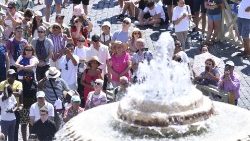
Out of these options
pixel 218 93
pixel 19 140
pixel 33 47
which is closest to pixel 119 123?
pixel 218 93

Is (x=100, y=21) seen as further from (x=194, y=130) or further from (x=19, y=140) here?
(x=194, y=130)

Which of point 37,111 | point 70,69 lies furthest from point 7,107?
point 70,69

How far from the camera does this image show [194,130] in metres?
6.80

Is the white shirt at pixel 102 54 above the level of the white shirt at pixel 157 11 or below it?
above

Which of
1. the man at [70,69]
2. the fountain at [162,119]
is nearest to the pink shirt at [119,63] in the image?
the man at [70,69]

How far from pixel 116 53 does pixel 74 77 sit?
880 millimetres

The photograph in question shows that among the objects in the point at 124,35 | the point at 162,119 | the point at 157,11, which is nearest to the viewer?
the point at 162,119

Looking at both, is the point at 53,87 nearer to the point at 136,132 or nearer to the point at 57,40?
the point at 57,40

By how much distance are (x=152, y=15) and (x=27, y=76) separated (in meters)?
7.09

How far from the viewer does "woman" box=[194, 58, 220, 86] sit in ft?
45.1

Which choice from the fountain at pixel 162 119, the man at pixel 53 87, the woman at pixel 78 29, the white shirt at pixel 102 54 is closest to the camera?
the fountain at pixel 162 119

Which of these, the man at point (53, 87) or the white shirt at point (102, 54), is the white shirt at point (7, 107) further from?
the white shirt at point (102, 54)

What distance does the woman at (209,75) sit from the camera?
13750mm

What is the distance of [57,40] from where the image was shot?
15820mm
